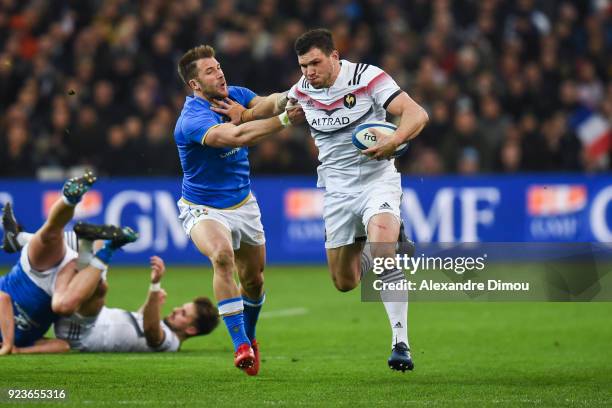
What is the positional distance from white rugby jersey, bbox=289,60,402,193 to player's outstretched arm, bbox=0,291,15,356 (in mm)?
3019

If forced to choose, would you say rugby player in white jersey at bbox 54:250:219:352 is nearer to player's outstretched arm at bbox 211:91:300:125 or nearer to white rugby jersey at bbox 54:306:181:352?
white rugby jersey at bbox 54:306:181:352

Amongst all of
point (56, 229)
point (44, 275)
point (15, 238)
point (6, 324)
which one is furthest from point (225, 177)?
point (15, 238)

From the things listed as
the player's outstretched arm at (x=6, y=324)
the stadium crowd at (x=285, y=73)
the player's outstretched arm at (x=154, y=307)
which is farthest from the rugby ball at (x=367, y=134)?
the stadium crowd at (x=285, y=73)

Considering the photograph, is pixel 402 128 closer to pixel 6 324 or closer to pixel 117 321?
pixel 117 321

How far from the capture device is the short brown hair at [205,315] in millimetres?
10648

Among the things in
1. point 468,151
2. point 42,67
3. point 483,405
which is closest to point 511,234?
point 468,151

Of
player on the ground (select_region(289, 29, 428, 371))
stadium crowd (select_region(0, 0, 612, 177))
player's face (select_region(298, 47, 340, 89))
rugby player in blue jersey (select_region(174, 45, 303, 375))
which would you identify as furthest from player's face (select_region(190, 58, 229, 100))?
stadium crowd (select_region(0, 0, 612, 177))

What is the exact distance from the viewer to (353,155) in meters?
9.46

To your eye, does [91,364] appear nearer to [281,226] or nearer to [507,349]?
[507,349]

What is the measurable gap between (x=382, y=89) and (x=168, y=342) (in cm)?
326

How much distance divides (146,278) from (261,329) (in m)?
5.02

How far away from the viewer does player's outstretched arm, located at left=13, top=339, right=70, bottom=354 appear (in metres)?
10.3

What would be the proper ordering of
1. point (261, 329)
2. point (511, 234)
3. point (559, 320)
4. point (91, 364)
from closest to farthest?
point (91, 364), point (261, 329), point (559, 320), point (511, 234)

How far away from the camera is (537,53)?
21.7 meters
